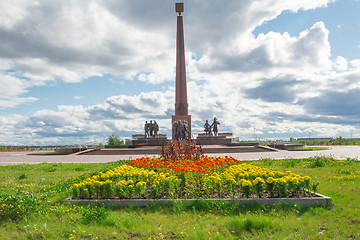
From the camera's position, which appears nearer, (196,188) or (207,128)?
(196,188)

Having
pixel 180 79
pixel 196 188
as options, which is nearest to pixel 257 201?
pixel 196 188

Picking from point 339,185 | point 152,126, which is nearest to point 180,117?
point 152,126

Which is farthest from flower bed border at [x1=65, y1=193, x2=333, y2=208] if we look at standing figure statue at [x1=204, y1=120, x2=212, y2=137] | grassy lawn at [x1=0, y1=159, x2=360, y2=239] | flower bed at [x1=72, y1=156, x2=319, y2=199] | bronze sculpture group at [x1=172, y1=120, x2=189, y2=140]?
standing figure statue at [x1=204, y1=120, x2=212, y2=137]

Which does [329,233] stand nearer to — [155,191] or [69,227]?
[155,191]

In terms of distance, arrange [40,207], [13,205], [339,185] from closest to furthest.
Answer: [13,205]
[40,207]
[339,185]

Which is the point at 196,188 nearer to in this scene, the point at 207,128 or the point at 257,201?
the point at 257,201

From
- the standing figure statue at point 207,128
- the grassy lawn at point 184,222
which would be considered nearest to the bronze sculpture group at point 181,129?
the standing figure statue at point 207,128

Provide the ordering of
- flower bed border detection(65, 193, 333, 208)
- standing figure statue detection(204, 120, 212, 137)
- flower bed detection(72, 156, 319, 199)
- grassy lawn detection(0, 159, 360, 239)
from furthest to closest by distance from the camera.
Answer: standing figure statue detection(204, 120, 212, 137) < flower bed detection(72, 156, 319, 199) < flower bed border detection(65, 193, 333, 208) < grassy lawn detection(0, 159, 360, 239)

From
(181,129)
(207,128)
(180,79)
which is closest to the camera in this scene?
(181,129)

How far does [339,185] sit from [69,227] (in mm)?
7250

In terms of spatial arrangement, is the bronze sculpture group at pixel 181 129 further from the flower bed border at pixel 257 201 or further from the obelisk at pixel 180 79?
the flower bed border at pixel 257 201

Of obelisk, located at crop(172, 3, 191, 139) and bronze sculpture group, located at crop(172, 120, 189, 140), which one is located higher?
obelisk, located at crop(172, 3, 191, 139)

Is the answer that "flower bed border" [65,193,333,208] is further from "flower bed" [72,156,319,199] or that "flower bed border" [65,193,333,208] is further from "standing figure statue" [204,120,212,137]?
"standing figure statue" [204,120,212,137]

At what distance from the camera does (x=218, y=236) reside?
383 centimetres
